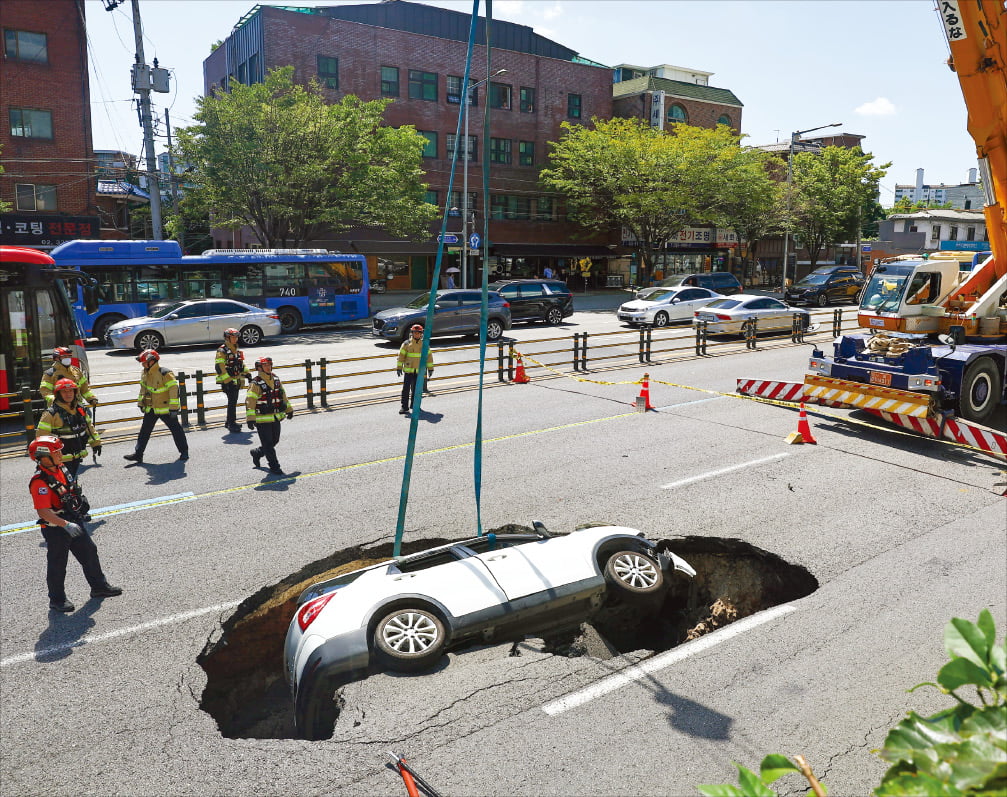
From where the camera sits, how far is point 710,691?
551cm

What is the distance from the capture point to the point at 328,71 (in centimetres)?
4250

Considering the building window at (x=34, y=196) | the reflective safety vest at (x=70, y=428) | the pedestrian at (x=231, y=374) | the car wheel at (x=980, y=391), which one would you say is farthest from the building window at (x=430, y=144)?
the reflective safety vest at (x=70, y=428)

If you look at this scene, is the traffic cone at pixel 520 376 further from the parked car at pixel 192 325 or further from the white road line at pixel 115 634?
the white road line at pixel 115 634

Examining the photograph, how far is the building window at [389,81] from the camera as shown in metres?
44.5

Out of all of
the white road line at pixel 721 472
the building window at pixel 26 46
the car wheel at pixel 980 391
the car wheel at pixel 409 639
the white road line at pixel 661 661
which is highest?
the building window at pixel 26 46

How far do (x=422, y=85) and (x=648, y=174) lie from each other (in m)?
14.2

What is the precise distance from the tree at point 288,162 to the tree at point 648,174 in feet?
48.0

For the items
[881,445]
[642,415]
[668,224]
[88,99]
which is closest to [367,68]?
[88,99]

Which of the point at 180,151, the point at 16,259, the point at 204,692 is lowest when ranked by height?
the point at 204,692

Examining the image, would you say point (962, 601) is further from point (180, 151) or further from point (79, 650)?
point (180, 151)

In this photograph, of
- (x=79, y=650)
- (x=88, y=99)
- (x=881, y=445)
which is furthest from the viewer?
(x=88, y=99)

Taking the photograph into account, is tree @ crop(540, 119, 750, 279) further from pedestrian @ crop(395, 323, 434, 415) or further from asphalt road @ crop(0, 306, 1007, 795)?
asphalt road @ crop(0, 306, 1007, 795)

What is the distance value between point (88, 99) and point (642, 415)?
3426cm

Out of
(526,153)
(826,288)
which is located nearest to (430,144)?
(526,153)
